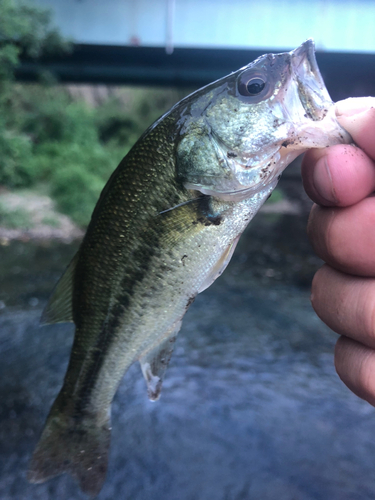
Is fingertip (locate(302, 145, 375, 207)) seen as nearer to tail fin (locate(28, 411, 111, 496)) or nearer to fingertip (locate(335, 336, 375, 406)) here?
fingertip (locate(335, 336, 375, 406))

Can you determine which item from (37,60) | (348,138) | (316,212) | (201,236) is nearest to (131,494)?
(201,236)

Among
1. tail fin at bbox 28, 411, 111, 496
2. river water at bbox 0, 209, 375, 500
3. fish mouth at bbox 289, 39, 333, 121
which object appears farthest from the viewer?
river water at bbox 0, 209, 375, 500

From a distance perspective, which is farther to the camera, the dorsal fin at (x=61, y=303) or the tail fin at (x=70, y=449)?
the tail fin at (x=70, y=449)

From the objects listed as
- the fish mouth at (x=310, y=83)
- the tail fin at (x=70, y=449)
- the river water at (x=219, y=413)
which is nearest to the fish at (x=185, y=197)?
the fish mouth at (x=310, y=83)

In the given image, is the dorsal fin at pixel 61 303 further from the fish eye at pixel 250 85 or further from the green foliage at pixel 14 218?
the green foliage at pixel 14 218

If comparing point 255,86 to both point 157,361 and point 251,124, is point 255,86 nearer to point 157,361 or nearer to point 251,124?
point 251,124

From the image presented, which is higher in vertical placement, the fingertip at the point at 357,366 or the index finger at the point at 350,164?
the index finger at the point at 350,164

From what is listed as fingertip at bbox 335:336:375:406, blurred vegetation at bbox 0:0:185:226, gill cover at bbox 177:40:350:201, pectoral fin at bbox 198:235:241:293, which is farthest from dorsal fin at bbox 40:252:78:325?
blurred vegetation at bbox 0:0:185:226
